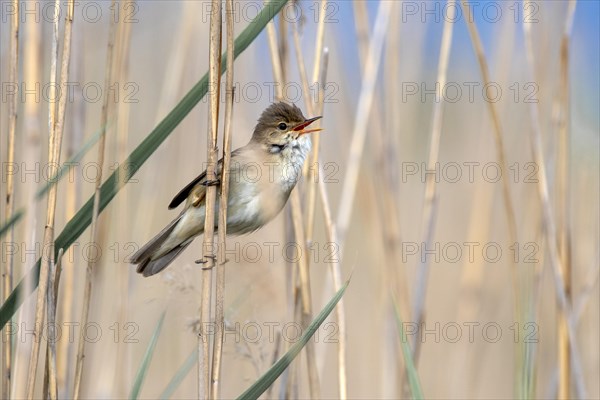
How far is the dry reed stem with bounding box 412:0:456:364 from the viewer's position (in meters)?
2.31

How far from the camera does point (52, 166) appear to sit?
1.61 meters

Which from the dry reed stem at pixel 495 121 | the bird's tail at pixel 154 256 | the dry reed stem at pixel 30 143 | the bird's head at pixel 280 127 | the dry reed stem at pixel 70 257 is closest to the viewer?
the dry reed stem at pixel 30 143

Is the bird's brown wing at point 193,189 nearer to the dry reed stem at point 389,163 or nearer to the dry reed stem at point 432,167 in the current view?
the dry reed stem at point 389,163

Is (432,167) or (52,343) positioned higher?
(432,167)

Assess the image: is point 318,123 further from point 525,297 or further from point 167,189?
point 525,297

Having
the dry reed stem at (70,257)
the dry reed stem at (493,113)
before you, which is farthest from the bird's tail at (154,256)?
the dry reed stem at (493,113)

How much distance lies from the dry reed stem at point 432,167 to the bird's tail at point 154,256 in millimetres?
793

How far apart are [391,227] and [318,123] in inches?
18.1

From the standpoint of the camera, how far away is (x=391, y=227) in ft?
7.84

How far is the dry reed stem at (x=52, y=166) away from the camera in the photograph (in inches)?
61.7

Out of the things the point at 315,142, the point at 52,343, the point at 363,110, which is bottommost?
the point at 52,343

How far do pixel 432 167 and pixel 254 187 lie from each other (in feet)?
1.91

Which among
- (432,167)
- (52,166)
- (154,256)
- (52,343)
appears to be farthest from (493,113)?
(52,343)

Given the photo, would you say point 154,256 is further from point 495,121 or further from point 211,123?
point 495,121
